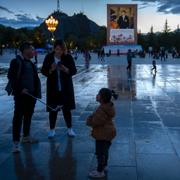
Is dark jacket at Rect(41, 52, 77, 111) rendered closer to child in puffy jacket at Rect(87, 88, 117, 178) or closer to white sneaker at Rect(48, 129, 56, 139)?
white sneaker at Rect(48, 129, 56, 139)

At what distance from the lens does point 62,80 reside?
313 inches

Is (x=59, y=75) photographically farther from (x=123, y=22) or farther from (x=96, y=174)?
(x=123, y=22)

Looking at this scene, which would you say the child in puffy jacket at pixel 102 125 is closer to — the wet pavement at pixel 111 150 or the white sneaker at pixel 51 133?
the wet pavement at pixel 111 150

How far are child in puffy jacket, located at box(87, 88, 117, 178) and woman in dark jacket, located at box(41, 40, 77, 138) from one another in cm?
216

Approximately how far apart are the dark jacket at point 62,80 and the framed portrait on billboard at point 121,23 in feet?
319

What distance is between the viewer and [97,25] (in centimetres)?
19762

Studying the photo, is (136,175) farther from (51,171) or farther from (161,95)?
(161,95)

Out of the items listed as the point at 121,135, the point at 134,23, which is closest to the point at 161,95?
the point at 121,135

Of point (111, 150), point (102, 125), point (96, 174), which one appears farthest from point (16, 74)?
point (96, 174)

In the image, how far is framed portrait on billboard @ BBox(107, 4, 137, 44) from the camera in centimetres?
10512

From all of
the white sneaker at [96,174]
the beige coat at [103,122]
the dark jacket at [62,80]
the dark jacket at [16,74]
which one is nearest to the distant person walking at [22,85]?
the dark jacket at [16,74]

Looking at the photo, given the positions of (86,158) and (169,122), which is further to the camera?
(169,122)

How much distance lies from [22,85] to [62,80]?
814 mm

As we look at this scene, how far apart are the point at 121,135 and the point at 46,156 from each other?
1.83m
